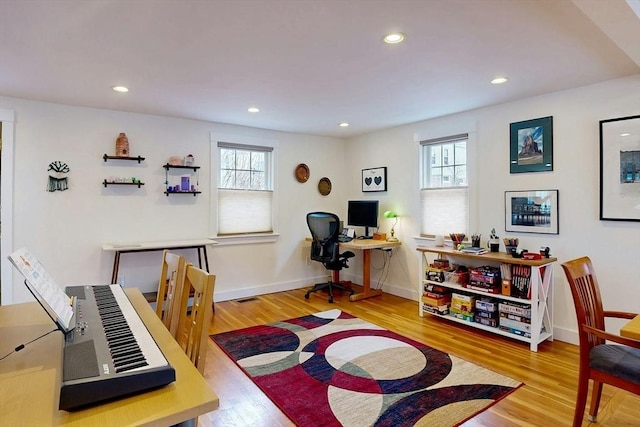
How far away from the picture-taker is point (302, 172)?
545cm

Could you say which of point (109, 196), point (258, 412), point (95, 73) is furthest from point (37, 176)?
point (258, 412)

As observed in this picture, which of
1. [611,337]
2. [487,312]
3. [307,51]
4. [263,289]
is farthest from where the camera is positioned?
[263,289]

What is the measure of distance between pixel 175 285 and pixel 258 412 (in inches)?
42.5

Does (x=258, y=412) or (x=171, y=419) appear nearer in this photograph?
(x=171, y=419)

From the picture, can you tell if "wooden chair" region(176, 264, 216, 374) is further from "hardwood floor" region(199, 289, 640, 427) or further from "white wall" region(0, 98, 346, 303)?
"white wall" region(0, 98, 346, 303)

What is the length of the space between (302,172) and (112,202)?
8.33 feet

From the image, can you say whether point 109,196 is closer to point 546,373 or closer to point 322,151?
point 322,151

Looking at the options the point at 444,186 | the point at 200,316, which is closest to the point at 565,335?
the point at 444,186

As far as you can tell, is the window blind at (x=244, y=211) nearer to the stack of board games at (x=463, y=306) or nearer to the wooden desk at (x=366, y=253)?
→ the wooden desk at (x=366, y=253)

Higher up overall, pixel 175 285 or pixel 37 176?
pixel 37 176

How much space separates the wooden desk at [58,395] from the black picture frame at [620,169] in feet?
11.6

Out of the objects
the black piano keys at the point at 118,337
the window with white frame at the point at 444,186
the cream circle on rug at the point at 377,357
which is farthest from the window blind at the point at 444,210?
the black piano keys at the point at 118,337

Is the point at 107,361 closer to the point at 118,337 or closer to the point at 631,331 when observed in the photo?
the point at 118,337

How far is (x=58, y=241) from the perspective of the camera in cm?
379
